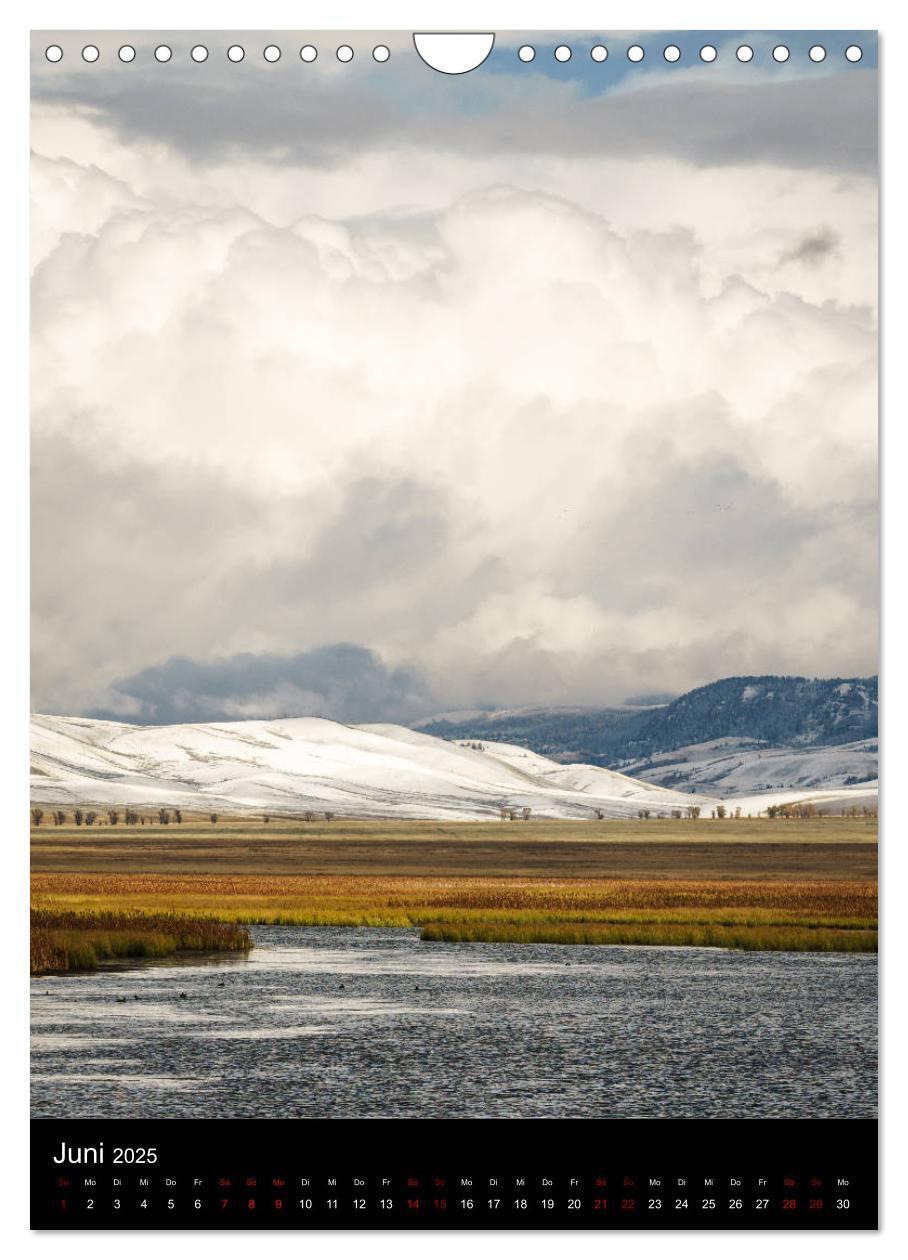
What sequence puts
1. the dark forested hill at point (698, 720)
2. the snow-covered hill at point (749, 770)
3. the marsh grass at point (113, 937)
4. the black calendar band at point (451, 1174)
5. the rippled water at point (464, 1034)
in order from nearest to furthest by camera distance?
the black calendar band at point (451, 1174) → the rippled water at point (464, 1034) → the dark forested hill at point (698, 720) → the marsh grass at point (113, 937) → the snow-covered hill at point (749, 770)

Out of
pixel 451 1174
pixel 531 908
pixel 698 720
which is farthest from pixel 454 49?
pixel 531 908

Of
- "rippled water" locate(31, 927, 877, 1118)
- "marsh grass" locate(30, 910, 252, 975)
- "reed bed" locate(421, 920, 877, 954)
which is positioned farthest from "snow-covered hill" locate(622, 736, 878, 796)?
"marsh grass" locate(30, 910, 252, 975)

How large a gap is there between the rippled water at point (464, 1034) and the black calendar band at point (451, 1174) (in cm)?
94

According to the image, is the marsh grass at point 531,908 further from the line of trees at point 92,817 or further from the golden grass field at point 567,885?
the line of trees at point 92,817

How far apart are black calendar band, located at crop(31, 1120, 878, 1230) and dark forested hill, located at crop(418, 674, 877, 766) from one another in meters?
4.00

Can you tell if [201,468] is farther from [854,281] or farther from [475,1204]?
[475,1204]

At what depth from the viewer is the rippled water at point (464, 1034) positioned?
1383 cm

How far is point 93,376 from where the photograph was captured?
48.1 feet

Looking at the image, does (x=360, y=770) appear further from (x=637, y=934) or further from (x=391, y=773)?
(x=637, y=934)

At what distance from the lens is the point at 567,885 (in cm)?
2112

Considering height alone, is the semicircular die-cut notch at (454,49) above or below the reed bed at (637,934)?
above

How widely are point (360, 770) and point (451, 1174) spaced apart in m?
20.8

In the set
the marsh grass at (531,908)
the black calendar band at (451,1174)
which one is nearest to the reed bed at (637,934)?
the marsh grass at (531,908)
